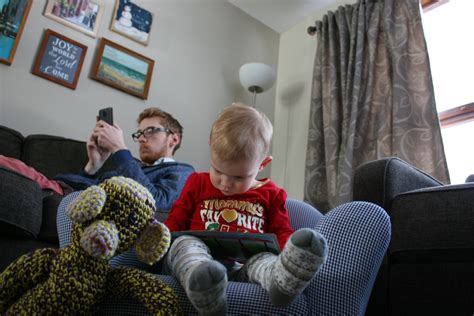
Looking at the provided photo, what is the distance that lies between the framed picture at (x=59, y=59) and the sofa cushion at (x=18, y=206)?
1065 mm

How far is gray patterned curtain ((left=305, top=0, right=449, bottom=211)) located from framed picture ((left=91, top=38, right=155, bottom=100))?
97 centimetres

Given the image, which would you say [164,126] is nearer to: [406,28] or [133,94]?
[133,94]

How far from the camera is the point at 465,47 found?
80.6 inches

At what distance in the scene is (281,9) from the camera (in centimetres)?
282

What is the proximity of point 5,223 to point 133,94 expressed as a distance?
1.32 meters

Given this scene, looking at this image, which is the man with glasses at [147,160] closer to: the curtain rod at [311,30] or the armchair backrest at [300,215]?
the armchair backrest at [300,215]

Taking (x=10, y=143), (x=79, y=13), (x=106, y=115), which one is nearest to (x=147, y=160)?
(x=106, y=115)

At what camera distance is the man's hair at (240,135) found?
2.56ft

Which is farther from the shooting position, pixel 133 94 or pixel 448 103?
pixel 133 94

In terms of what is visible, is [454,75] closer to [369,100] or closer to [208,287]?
[369,100]

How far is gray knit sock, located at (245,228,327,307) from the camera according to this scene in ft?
1.64

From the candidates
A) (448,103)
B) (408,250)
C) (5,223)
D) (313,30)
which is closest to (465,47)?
(448,103)

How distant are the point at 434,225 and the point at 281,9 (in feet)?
7.22

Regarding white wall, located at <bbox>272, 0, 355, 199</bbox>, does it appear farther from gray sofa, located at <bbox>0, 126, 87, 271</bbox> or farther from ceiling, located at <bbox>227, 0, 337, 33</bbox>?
gray sofa, located at <bbox>0, 126, 87, 271</bbox>
